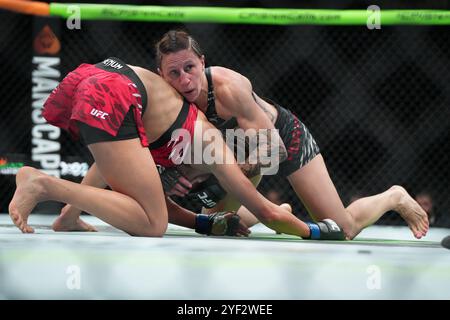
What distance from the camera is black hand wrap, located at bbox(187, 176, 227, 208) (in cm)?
179

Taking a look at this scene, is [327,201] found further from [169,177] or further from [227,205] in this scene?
[169,177]

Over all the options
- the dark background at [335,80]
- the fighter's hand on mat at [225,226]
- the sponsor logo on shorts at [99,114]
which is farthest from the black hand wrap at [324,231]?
the dark background at [335,80]

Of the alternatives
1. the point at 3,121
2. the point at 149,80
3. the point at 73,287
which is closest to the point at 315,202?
the point at 149,80

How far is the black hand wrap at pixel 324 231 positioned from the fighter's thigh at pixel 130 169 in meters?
0.43

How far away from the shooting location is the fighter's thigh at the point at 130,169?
146cm

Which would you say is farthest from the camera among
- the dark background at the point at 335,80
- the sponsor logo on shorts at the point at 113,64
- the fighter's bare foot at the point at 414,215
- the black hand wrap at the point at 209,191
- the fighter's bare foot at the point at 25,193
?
the dark background at the point at 335,80

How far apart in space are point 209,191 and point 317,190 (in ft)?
1.18

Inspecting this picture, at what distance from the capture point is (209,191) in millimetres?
1794

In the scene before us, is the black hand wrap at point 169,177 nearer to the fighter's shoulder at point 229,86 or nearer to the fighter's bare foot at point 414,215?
the fighter's shoulder at point 229,86

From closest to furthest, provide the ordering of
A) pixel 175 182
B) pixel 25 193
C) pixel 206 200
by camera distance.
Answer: pixel 25 193
pixel 175 182
pixel 206 200

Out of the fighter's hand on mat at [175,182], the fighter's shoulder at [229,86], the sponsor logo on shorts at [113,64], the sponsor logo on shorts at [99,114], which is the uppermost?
the sponsor logo on shorts at [113,64]

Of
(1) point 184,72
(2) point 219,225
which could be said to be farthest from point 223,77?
(2) point 219,225

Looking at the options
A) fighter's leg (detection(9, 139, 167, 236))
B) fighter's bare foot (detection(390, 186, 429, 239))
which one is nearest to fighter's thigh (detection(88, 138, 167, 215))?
fighter's leg (detection(9, 139, 167, 236))

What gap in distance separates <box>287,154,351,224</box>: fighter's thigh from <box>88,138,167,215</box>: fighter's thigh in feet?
1.95
